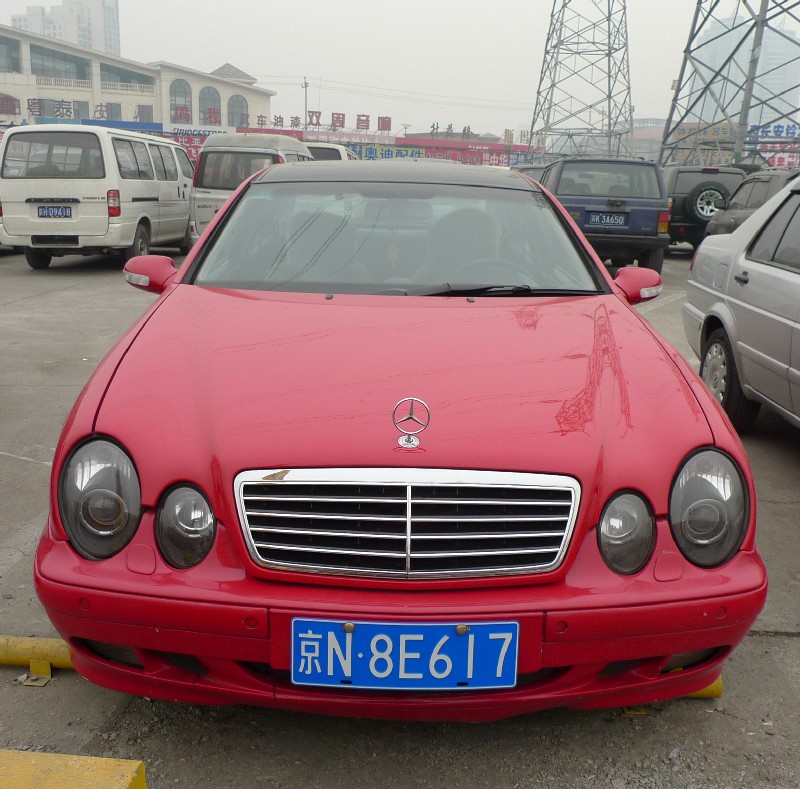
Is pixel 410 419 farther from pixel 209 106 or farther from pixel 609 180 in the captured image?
pixel 209 106

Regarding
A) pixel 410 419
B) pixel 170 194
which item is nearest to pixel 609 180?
pixel 170 194

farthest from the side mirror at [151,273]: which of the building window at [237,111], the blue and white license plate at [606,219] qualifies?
the building window at [237,111]

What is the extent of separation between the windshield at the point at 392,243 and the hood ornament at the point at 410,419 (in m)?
0.89

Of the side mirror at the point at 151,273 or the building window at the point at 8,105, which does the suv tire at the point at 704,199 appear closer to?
the side mirror at the point at 151,273

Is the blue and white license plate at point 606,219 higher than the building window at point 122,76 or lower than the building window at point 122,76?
lower

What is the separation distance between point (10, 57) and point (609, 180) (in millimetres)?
60392

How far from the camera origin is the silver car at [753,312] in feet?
12.8

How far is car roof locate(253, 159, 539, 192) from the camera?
11.4 ft

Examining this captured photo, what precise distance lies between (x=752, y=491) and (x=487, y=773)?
35.0 inches

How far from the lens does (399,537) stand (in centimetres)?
183

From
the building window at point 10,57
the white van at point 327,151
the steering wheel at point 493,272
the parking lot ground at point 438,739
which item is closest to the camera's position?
the parking lot ground at point 438,739

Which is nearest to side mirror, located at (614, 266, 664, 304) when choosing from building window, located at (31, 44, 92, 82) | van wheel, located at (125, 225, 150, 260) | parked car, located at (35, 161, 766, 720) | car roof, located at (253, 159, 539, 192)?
car roof, located at (253, 159, 539, 192)

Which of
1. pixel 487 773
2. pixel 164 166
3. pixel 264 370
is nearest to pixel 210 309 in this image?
pixel 264 370

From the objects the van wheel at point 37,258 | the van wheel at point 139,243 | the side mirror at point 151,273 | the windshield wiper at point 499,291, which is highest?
the windshield wiper at point 499,291
